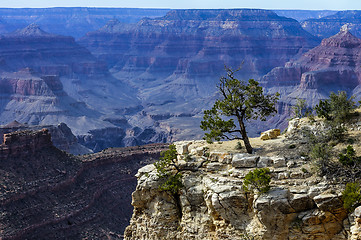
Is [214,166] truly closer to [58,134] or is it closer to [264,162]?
[264,162]

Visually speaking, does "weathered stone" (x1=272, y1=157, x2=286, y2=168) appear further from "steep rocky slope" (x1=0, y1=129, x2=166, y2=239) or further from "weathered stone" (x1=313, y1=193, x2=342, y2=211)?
"steep rocky slope" (x1=0, y1=129, x2=166, y2=239)

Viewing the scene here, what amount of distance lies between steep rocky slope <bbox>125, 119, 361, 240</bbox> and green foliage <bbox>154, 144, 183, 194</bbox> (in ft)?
0.92

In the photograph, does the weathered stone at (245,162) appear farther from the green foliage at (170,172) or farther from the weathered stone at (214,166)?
the green foliage at (170,172)

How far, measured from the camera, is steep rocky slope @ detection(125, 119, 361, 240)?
28250 millimetres

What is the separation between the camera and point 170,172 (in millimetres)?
33500

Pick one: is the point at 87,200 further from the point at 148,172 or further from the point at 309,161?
the point at 309,161

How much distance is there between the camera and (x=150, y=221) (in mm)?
33531

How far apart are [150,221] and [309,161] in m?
8.83

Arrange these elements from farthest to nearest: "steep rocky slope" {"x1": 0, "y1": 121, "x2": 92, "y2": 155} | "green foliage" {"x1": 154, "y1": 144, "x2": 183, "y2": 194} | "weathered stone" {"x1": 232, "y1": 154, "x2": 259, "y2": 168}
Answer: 1. "steep rocky slope" {"x1": 0, "y1": 121, "x2": 92, "y2": 155}
2. "green foliage" {"x1": 154, "y1": 144, "x2": 183, "y2": 194}
3. "weathered stone" {"x1": 232, "y1": 154, "x2": 259, "y2": 168}

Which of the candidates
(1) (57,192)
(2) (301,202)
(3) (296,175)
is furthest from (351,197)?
(1) (57,192)

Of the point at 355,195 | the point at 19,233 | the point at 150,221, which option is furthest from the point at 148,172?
the point at 19,233

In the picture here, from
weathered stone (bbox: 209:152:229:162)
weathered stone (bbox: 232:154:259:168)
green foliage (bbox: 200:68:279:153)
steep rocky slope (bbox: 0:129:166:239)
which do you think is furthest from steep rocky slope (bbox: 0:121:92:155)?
weathered stone (bbox: 232:154:259:168)

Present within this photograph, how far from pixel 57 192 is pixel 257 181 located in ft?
169

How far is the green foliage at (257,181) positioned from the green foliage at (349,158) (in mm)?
3659
